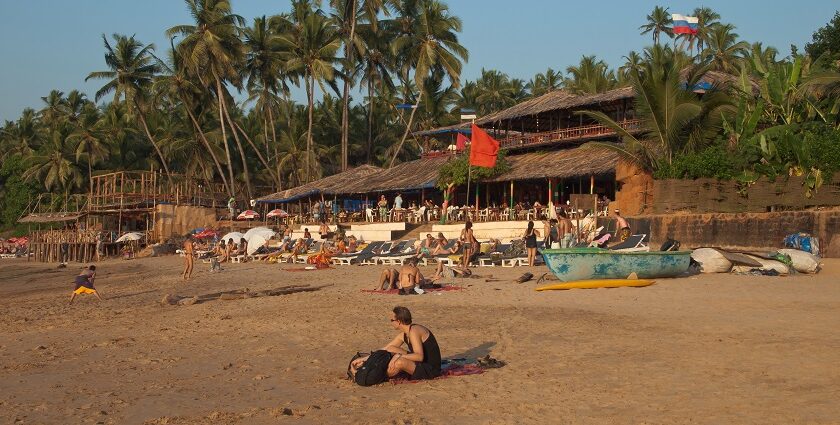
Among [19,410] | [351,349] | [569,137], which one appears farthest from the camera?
[569,137]

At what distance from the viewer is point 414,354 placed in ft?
22.1

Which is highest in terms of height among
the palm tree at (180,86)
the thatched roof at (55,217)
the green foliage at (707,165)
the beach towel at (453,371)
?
the palm tree at (180,86)

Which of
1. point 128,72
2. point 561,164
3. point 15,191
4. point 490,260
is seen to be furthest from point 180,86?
point 490,260

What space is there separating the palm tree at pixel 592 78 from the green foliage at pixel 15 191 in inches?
1491

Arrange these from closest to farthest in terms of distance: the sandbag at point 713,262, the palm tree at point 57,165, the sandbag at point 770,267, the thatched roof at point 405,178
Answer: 1. the sandbag at point 770,267
2. the sandbag at point 713,262
3. the thatched roof at point 405,178
4. the palm tree at point 57,165

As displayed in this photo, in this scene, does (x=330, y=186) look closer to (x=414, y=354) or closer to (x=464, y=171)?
→ (x=464, y=171)

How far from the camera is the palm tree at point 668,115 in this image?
861 inches

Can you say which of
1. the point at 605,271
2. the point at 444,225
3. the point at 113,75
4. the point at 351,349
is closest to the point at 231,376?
the point at 351,349

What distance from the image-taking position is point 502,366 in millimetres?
7184

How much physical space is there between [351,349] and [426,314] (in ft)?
8.16

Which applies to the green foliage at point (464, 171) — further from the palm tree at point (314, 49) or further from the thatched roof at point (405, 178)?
the palm tree at point (314, 49)

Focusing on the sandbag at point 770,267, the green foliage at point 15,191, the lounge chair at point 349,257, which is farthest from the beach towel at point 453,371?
the green foliage at point 15,191

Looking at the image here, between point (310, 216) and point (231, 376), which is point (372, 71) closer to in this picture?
point (310, 216)

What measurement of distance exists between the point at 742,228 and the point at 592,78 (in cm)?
2100
